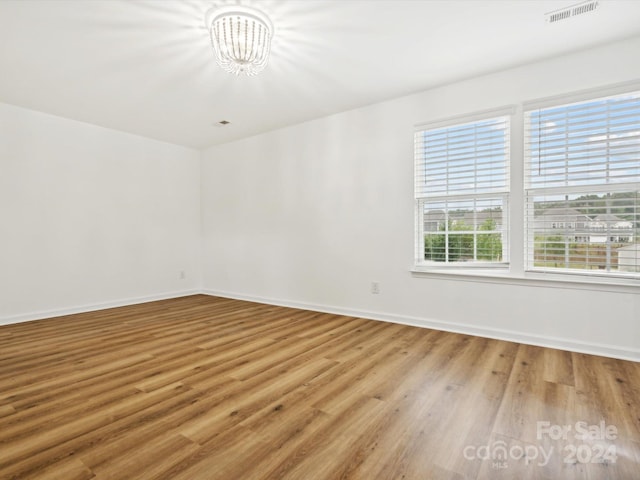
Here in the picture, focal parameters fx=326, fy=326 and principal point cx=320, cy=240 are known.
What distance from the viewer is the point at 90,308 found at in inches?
177

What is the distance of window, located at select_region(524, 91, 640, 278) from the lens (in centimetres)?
265

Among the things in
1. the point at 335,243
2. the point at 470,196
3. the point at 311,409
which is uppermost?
the point at 470,196

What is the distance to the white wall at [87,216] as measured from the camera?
391 cm

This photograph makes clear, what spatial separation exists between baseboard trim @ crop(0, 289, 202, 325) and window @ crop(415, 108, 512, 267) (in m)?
4.08

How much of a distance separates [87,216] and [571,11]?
560cm

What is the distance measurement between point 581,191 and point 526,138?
667 mm

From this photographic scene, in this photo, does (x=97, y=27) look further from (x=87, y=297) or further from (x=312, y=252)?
(x=87, y=297)

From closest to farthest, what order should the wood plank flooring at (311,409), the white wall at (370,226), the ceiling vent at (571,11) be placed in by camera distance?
the wood plank flooring at (311,409), the ceiling vent at (571,11), the white wall at (370,226)

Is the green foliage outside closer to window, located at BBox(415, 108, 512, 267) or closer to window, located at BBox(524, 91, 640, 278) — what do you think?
window, located at BBox(415, 108, 512, 267)

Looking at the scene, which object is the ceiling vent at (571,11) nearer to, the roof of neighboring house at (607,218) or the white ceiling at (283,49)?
the white ceiling at (283,49)

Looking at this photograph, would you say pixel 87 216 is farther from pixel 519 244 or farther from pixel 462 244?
pixel 519 244

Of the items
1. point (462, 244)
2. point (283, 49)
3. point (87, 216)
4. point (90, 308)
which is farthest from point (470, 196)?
point (90, 308)

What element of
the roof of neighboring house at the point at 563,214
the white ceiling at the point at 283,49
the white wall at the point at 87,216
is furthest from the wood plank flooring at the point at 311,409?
the white ceiling at the point at 283,49

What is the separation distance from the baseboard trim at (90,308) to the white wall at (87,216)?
0.01 metres
